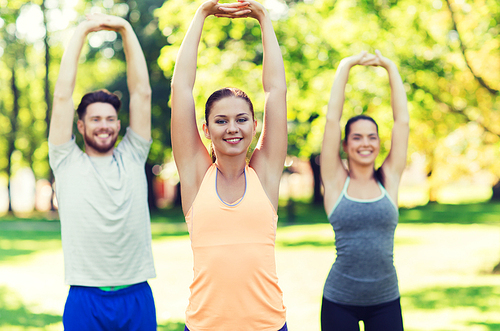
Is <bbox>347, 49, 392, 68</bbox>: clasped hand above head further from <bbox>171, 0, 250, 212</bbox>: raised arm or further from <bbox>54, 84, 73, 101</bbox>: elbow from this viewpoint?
<bbox>54, 84, 73, 101</bbox>: elbow

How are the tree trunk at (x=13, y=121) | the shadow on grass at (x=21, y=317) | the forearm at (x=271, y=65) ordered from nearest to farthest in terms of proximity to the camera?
the forearm at (x=271, y=65) < the shadow on grass at (x=21, y=317) < the tree trunk at (x=13, y=121)

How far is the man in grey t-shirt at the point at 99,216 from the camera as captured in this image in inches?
129

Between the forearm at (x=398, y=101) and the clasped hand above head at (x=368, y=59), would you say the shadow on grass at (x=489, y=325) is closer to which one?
the forearm at (x=398, y=101)

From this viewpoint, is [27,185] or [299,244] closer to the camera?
[299,244]

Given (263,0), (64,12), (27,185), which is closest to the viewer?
(263,0)

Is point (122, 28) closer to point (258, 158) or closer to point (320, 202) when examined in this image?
point (258, 158)

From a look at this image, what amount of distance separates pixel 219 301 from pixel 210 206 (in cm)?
45

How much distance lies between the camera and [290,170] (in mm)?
23453

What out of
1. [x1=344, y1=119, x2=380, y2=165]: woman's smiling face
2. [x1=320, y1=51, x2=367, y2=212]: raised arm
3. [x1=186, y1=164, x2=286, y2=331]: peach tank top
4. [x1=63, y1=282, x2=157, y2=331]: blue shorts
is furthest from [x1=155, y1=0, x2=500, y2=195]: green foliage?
[x1=186, y1=164, x2=286, y2=331]: peach tank top

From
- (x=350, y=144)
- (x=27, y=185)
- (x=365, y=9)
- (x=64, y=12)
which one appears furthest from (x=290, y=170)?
(x=27, y=185)

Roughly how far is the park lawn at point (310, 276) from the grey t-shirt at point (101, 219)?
3.55m

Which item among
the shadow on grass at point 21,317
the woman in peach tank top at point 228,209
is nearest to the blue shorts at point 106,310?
the woman in peach tank top at point 228,209

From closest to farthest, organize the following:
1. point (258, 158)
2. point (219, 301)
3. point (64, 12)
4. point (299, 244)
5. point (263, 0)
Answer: point (219, 301), point (258, 158), point (263, 0), point (299, 244), point (64, 12)

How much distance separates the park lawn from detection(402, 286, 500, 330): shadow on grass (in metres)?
0.01
